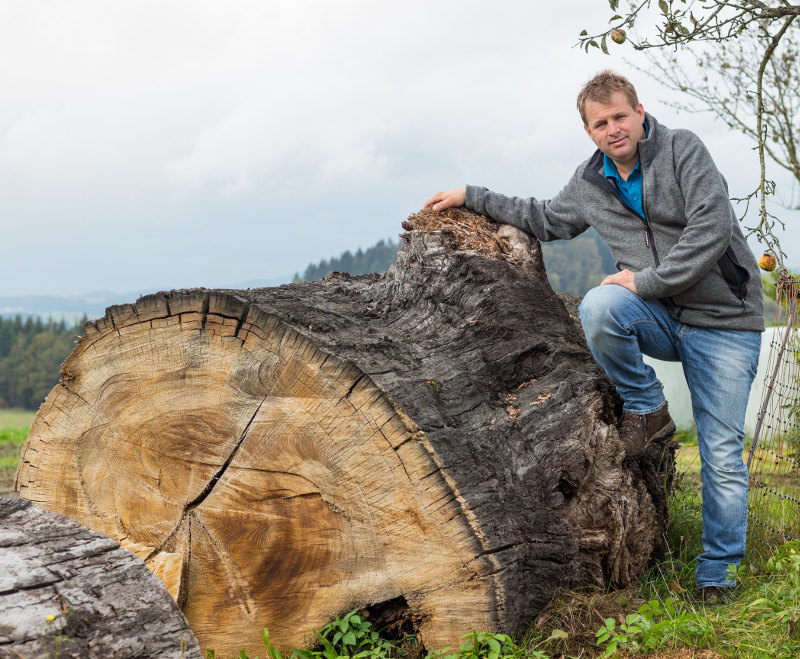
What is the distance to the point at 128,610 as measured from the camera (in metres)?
2.39

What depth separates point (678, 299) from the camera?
3.48 metres

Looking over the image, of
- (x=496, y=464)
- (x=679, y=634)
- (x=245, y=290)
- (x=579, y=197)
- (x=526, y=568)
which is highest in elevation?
(x=579, y=197)

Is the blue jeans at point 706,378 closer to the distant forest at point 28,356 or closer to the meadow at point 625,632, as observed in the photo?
the meadow at point 625,632

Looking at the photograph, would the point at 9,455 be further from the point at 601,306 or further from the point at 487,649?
the point at 601,306

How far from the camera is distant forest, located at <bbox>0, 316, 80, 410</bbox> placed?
102 feet

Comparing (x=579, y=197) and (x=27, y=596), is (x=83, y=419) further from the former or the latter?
(x=579, y=197)

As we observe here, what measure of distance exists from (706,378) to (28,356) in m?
34.2


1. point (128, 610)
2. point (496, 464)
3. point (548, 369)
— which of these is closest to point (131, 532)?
point (128, 610)

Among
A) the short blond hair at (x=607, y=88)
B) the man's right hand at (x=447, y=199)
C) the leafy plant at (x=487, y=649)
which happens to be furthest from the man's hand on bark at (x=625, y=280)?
the leafy plant at (x=487, y=649)

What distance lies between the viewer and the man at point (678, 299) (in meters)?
3.34

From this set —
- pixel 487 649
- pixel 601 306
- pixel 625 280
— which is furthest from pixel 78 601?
pixel 625 280

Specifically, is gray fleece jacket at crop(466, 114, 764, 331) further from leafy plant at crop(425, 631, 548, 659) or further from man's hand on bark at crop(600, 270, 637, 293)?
leafy plant at crop(425, 631, 548, 659)

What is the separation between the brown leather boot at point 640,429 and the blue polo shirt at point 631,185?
2.97ft

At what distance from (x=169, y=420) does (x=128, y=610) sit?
88 cm
